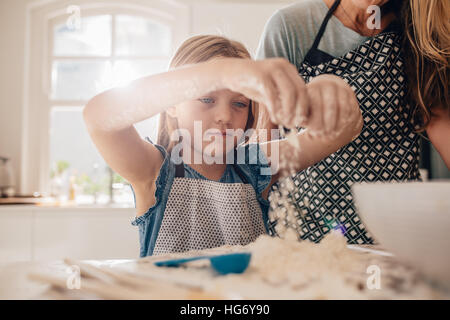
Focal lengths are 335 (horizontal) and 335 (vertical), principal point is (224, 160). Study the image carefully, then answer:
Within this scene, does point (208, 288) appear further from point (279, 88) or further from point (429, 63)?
point (429, 63)

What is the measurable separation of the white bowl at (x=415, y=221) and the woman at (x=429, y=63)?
0.65 m

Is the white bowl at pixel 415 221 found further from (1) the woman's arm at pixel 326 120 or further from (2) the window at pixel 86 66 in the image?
(2) the window at pixel 86 66

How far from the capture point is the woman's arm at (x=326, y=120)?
0.37m

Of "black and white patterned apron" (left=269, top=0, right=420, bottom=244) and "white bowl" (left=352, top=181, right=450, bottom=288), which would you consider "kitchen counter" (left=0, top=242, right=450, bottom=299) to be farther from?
"black and white patterned apron" (left=269, top=0, right=420, bottom=244)

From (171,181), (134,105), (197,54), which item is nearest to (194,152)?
(171,181)

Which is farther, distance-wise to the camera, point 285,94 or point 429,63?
point 429,63

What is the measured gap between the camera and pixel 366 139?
0.86 m

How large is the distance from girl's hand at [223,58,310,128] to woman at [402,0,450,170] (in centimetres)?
64

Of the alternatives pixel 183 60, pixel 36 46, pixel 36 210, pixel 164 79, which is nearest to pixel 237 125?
pixel 183 60

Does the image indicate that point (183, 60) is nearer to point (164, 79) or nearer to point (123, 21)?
point (164, 79)

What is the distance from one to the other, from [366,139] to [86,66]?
2310 mm

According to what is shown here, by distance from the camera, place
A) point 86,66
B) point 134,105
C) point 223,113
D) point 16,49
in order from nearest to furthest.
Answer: point 134,105
point 223,113
point 16,49
point 86,66
